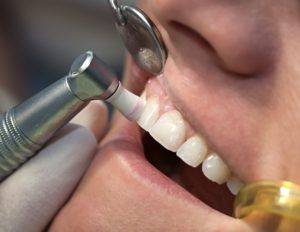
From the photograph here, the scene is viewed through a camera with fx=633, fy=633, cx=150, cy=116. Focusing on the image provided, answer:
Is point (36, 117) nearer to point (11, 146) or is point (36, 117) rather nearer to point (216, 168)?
point (11, 146)

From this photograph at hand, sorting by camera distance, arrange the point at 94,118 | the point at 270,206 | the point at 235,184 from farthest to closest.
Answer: the point at 94,118, the point at 235,184, the point at 270,206

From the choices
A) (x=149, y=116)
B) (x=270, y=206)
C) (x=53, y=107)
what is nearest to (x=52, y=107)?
(x=53, y=107)

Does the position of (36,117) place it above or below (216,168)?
above

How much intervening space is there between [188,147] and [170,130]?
30mm

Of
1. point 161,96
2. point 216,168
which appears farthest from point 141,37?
point 216,168

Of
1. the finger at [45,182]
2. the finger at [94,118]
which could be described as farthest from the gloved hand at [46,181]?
the finger at [94,118]

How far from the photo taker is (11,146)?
66cm

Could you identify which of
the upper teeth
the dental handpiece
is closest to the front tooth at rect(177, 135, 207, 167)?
the upper teeth

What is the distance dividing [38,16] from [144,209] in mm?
1198

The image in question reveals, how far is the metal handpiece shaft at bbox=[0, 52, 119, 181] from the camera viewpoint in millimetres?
640

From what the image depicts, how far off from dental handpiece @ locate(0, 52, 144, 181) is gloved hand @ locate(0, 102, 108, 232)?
0.08ft

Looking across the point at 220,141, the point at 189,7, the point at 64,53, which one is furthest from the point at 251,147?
the point at 64,53

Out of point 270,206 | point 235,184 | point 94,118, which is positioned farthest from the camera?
point 94,118

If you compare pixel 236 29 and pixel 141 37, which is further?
pixel 141 37
